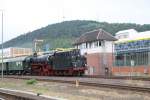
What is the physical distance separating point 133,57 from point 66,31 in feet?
323

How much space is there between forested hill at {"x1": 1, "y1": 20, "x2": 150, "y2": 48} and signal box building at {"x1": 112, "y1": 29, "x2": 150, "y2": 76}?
240ft

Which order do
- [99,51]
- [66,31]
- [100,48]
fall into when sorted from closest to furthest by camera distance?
1. [100,48]
2. [99,51]
3. [66,31]

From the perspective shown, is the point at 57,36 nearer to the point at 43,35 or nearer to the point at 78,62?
the point at 43,35

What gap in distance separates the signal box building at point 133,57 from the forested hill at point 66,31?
73.3m

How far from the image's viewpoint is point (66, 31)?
6314 inches

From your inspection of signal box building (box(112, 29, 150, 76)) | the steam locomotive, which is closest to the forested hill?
signal box building (box(112, 29, 150, 76))

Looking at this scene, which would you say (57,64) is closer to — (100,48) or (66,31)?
(100,48)

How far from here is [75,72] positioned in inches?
1850

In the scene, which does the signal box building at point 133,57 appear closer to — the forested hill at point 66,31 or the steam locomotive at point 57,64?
the steam locomotive at point 57,64

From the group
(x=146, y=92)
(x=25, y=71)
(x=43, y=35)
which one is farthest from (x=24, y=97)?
(x=43, y=35)

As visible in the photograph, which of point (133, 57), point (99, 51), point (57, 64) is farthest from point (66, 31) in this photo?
point (57, 64)

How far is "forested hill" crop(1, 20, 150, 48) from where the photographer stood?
5812 inches

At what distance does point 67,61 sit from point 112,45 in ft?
103

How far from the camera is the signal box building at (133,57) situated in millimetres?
59250
